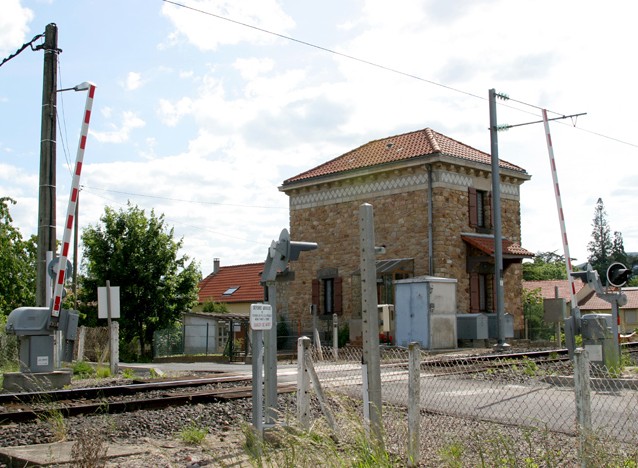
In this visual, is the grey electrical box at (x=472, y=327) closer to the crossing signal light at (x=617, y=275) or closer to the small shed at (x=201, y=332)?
the small shed at (x=201, y=332)

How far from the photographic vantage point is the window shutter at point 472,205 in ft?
98.8

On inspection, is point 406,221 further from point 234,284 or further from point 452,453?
point 452,453

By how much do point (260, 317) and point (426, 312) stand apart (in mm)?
17643

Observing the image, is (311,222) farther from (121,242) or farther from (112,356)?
(112,356)

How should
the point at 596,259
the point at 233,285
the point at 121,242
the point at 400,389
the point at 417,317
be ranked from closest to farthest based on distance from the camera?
the point at 400,389, the point at 417,317, the point at 121,242, the point at 233,285, the point at 596,259

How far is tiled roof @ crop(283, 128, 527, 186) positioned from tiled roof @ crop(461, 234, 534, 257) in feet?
9.79

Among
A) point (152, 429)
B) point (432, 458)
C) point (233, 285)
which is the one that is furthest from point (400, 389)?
point (233, 285)

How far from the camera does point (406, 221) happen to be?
97.3 ft

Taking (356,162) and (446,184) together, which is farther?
(356,162)

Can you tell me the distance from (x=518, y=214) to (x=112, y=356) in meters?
21.2

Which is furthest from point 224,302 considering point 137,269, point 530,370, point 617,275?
point 530,370

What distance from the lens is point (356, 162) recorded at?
32469 mm

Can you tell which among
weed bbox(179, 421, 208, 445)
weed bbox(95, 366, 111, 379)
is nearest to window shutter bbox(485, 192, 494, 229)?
weed bbox(95, 366, 111, 379)

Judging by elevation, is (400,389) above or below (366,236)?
below
